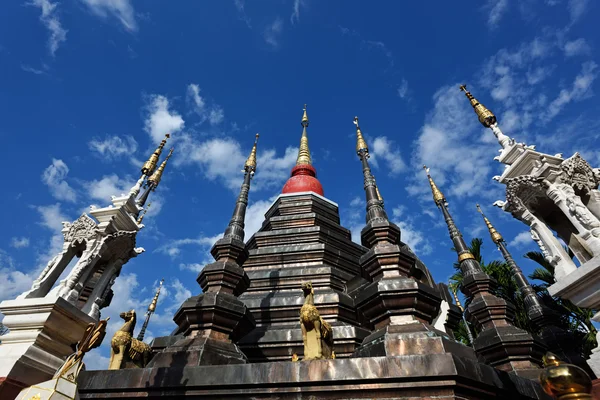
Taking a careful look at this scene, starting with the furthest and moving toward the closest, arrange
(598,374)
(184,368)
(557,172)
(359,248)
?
(359,248) < (557,172) < (598,374) < (184,368)

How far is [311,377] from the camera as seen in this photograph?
523 centimetres

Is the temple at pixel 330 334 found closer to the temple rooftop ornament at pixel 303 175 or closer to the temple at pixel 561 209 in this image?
the temple at pixel 561 209

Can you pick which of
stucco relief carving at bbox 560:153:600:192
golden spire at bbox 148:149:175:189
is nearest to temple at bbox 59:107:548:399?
stucco relief carving at bbox 560:153:600:192

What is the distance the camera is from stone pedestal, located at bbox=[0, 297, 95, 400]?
7.90 meters

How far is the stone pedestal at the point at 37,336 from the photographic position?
25.9 feet

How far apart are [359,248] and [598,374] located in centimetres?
890

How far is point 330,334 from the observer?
6348mm

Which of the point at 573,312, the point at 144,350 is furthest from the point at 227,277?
the point at 573,312

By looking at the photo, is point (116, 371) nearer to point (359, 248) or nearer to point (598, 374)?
point (598, 374)

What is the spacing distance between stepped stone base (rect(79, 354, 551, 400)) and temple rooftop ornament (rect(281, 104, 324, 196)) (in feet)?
50.4

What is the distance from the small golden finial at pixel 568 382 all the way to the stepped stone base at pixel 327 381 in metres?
2.33

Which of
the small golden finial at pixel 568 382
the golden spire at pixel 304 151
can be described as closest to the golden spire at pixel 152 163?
the golden spire at pixel 304 151

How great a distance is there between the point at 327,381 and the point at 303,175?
1814 centimetres

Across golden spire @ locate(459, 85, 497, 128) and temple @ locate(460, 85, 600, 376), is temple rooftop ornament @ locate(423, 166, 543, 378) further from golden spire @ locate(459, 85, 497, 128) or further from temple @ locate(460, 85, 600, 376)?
golden spire @ locate(459, 85, 497, 128)
